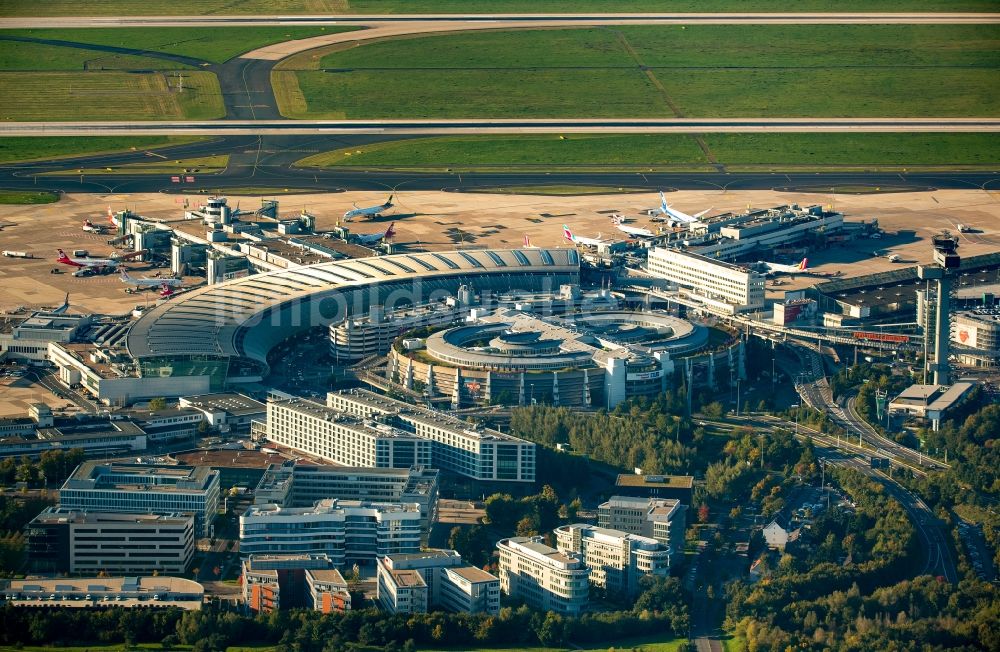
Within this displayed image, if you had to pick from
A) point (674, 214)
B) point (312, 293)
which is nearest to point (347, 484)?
point (312, 293)

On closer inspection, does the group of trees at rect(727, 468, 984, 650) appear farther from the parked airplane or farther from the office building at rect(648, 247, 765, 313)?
the parked airplane

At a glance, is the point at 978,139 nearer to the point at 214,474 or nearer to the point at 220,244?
the point at 220,244

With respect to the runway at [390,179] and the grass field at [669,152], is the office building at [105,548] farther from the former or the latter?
the grass field at [669,152]

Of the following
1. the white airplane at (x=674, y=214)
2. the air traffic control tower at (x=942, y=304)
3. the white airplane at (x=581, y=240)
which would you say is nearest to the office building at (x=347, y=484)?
the air traffic control tower at (x=942, y=304)

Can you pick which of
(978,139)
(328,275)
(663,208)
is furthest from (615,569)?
(978,139)

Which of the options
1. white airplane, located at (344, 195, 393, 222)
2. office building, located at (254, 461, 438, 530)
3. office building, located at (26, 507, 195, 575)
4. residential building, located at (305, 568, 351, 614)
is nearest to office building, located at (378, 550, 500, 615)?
residential building, located at (305, 568, 351, 614)
